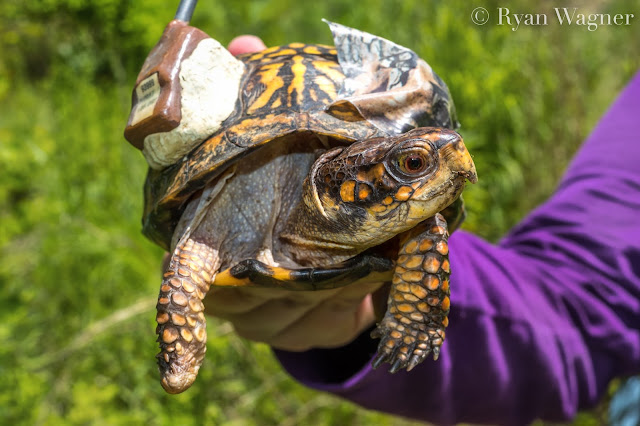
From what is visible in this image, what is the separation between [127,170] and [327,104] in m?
1.62

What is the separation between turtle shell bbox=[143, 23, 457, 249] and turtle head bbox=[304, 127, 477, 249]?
0.20 ft

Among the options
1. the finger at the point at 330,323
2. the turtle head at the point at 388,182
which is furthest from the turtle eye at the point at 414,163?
the finger at the point at 330,323

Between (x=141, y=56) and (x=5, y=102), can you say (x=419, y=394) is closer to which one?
(x=141, y=56)

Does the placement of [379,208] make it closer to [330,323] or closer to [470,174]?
[470,174]

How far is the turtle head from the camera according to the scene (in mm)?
631

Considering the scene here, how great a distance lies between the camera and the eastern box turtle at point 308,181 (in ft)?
2.22

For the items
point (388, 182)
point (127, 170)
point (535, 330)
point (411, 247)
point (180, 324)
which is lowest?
point (127, 170)

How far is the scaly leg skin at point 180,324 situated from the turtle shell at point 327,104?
0.13 metres

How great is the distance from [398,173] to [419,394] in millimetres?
715

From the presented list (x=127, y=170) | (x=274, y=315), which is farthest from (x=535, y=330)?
(x=127, y=170)

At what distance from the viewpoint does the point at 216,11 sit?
6.24 feet

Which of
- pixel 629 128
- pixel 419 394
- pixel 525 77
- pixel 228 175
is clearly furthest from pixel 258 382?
pixel 525 77

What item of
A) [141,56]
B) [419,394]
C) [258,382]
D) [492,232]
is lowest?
[258,382]

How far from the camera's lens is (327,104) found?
79 cm
